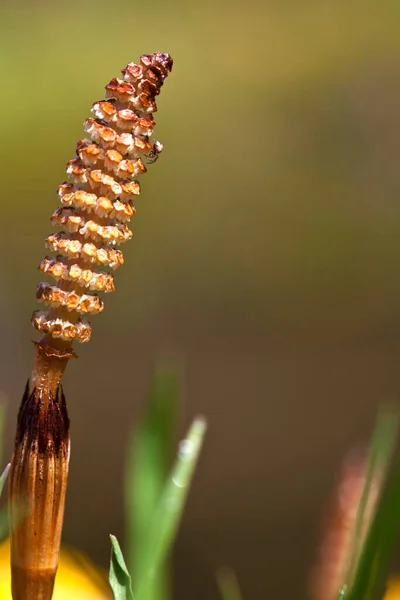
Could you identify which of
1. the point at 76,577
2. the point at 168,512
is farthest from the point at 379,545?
the point at 76,577

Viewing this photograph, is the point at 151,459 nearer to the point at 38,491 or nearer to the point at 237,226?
the point at 38,491

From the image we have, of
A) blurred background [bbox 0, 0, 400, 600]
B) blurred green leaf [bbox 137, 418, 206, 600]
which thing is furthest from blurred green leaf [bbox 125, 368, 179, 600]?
blurred background [bbox 0, 0, 400, 600]

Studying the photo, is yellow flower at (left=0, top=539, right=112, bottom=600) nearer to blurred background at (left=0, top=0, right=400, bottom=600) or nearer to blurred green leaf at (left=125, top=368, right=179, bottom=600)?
blurred green leaf at (left=125, top=368, right=179, bottom=600)

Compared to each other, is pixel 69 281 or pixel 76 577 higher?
pixel 69 281

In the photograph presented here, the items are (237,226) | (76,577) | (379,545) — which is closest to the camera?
(379,545)

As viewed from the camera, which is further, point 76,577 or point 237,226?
point 237,226

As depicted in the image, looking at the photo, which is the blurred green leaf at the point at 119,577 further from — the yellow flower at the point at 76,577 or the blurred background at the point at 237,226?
the blurred background at the point at 237,226

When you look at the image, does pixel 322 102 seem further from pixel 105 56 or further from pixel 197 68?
pixel 105 56

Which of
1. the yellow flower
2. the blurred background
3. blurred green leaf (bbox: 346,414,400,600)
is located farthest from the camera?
the blurred background
